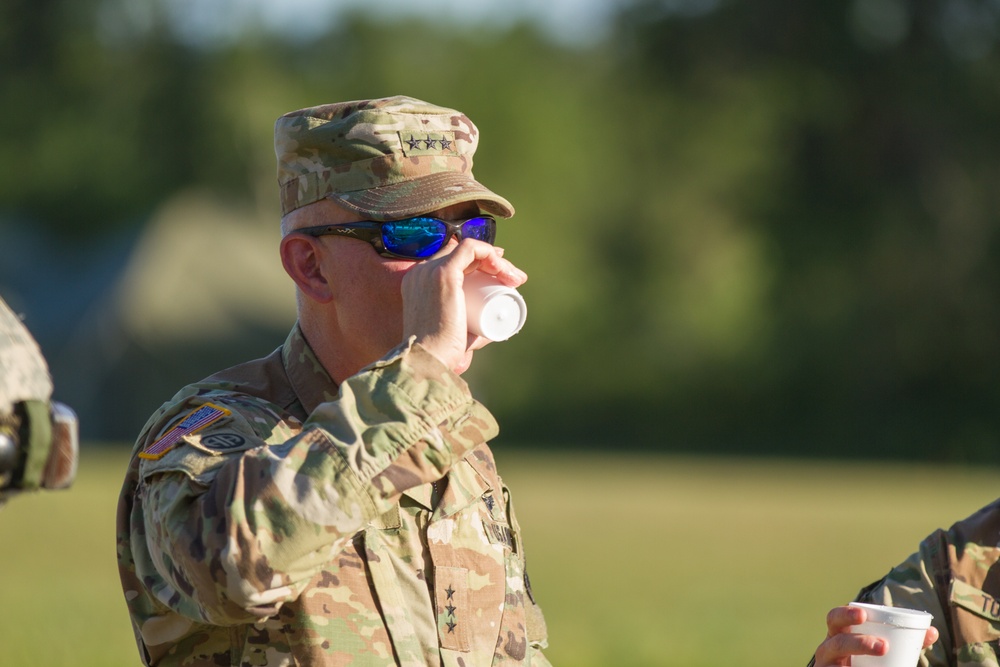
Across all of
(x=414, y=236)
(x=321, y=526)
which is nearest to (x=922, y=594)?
(x=414, y=236)

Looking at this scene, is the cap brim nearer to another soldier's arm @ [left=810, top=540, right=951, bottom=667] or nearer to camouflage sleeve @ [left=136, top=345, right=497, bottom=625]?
camouflage sleeve @ [left=136, top=345, right=497, bottom=625]

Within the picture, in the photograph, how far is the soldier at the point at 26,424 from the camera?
2287 millimetres

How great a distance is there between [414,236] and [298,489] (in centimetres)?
88

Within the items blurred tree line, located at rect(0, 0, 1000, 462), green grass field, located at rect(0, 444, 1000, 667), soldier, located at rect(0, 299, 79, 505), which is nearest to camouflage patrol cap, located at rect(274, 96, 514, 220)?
soldier, located at rect(0, 299, 79, 505)

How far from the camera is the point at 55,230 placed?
162 ft

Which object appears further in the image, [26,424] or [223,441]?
[223,441]

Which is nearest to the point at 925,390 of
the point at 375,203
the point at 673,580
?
the point at 673,580

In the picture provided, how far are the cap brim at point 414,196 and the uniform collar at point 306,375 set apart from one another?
0.38 m

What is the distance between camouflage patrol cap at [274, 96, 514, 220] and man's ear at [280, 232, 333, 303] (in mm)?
109

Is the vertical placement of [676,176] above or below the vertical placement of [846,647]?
below

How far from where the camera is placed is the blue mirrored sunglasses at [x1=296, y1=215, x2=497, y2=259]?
3438 millimetres

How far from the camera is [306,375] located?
11.5 ft

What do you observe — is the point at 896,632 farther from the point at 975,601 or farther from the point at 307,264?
the point at 307,264

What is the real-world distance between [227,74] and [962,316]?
24.3 meters
